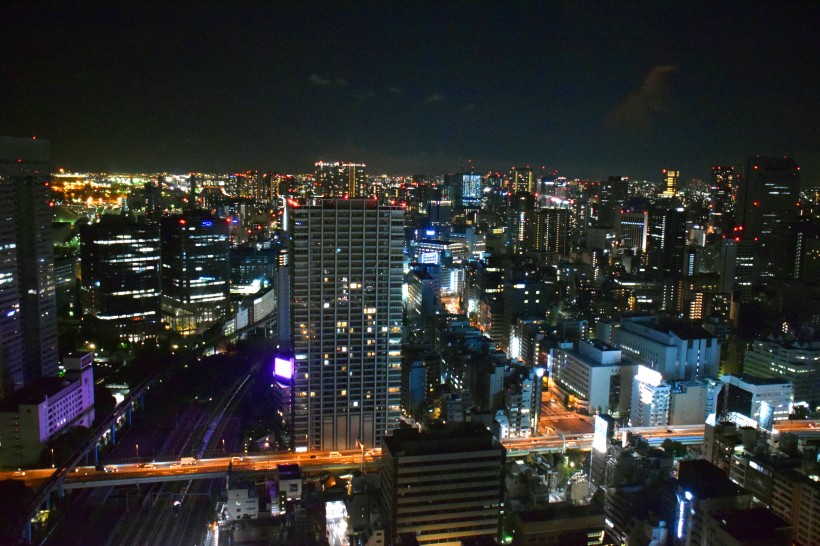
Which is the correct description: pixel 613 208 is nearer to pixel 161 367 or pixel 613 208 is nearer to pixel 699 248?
pixel 699 248

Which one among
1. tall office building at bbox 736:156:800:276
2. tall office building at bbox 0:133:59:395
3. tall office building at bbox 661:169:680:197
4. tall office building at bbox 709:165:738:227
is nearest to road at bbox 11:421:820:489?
tall office building at bbox 0:133:59:395

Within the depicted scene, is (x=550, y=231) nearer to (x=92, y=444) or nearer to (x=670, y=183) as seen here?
(x=670, y=183)

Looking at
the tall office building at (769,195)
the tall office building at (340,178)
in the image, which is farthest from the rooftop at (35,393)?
the tall office building at (769,195)

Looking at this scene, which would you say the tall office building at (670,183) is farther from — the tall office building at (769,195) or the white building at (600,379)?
the white building at (600,379)

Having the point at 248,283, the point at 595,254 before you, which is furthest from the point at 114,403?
the point at 595,254

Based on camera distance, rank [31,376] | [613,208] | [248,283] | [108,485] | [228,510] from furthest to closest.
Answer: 1. [613,208]
2. [248,283]
3. [31,376]
4. [108,485]
5. [228,510]

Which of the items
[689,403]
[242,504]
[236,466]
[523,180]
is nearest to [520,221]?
[523,180]
